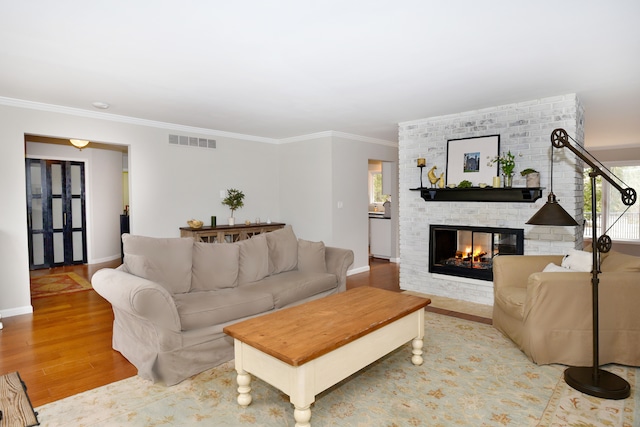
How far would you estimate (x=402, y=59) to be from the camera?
9.94 feet

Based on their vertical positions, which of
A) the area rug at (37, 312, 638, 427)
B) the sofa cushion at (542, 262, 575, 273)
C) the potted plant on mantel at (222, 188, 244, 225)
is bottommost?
the area rug at (37, 312, 638, 427)

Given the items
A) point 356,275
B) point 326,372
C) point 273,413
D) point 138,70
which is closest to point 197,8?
point 138,70

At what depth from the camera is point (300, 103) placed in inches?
172

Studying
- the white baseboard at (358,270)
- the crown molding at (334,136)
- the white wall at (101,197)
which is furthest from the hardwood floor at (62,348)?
the crown molding at (334,136)

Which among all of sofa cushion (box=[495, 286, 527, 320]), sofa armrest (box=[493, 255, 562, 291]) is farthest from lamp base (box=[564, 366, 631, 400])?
sofa armrest (box=[493, 255, 562, 291])

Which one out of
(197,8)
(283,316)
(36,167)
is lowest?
(283,316)

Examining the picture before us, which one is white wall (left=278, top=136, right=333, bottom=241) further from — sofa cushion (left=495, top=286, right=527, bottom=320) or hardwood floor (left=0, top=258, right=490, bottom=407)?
sofa cushion (left=495, top=286, right=527, bottom=320)

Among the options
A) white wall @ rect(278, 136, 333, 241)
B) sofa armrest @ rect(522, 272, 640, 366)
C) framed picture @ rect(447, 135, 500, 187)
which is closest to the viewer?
sofa armrest @ rect(522, 272, 640, 366)

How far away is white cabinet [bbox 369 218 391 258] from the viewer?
26.0 ft

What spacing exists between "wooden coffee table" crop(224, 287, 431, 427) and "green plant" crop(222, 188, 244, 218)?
144 inches

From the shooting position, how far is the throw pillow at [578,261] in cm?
321

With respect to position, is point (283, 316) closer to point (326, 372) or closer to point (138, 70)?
point (326, 372)

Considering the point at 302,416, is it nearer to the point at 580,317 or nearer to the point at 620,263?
the point at 580,317

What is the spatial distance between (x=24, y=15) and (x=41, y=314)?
3.44m
